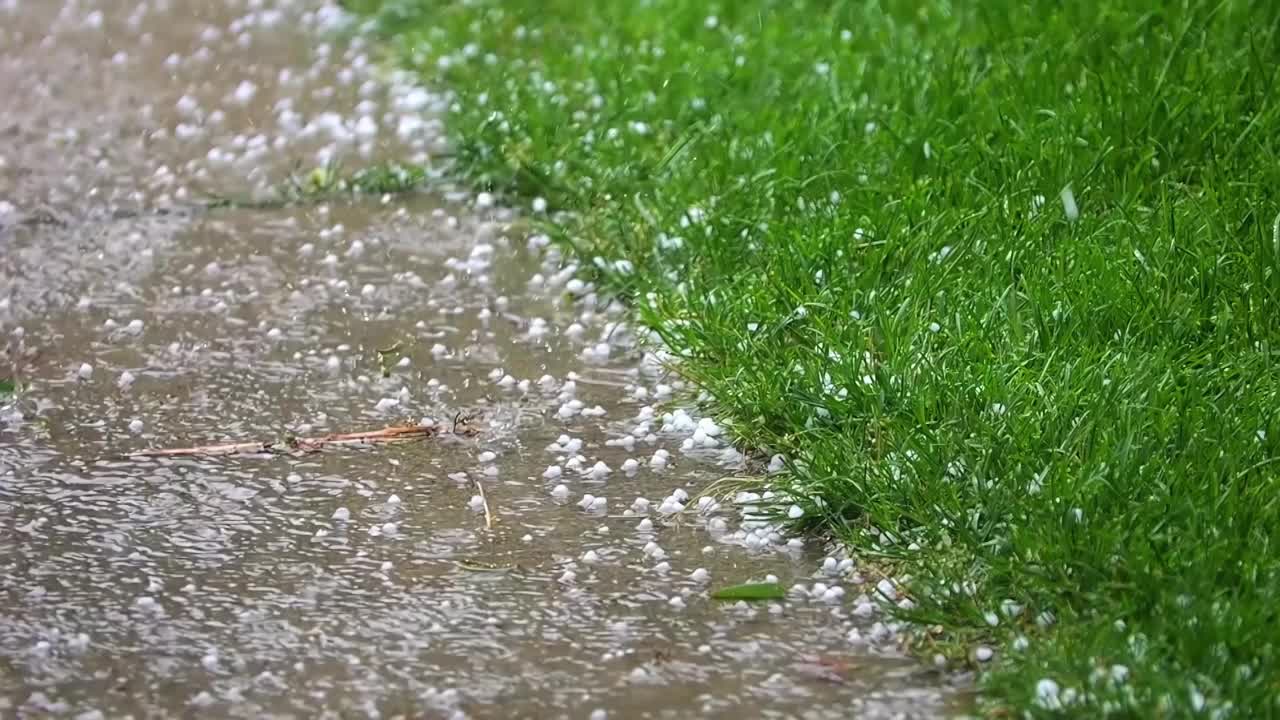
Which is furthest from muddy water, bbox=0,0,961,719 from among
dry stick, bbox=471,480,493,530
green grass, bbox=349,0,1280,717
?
green grass, bbox=349,0,1280,717

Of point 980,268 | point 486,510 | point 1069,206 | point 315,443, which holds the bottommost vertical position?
point 486,510

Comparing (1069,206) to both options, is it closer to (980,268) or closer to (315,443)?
(980,268)

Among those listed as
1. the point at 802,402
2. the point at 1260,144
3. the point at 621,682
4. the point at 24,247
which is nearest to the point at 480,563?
the point at 621,682

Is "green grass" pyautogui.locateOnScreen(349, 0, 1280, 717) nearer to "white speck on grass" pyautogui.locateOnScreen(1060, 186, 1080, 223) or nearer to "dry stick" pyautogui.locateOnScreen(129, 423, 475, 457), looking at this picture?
"white speck on grass" pyautogui.locateOnScreen(1060, 186, 1080, 223)

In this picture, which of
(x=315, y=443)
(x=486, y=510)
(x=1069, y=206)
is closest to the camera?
(x=486, y=510)

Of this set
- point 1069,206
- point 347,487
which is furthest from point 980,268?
point 347,487

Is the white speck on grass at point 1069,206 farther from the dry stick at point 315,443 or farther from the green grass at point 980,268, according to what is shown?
the dry stick at point 315,443
